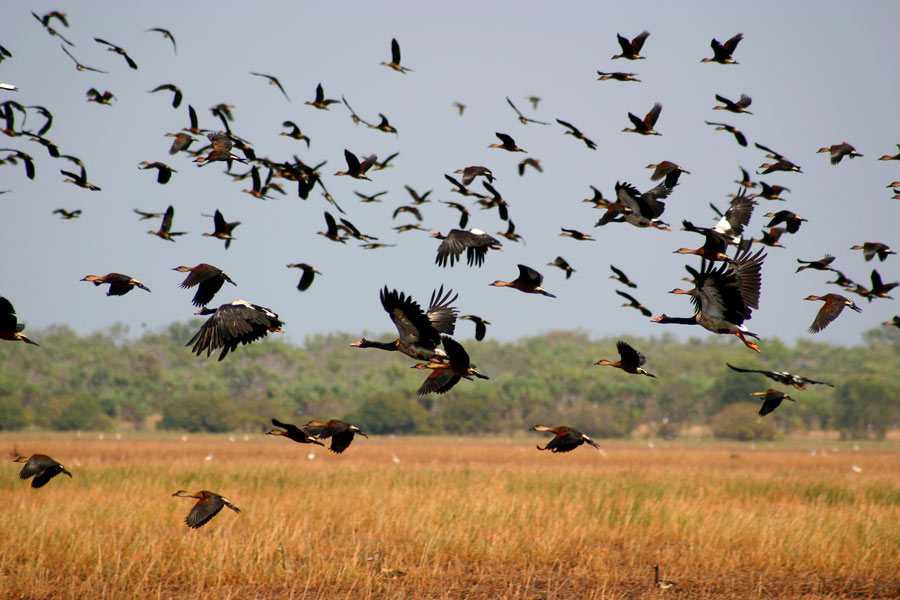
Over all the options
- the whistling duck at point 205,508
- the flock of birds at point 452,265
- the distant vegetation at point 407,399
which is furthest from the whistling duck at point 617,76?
the distant vegetation at point 407,399

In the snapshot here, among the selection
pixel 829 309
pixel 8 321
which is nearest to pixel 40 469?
pixel 8 321

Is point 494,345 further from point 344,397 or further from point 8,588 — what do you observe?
point 8,588

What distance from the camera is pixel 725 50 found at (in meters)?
10.1

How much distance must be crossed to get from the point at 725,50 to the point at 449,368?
5305 millimetres

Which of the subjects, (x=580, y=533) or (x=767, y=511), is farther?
(x=767, y=511)

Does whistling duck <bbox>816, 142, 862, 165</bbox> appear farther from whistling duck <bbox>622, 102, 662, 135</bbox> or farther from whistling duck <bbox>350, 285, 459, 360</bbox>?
whistling duck <bbox>350, 285, 459, 360</bbox>

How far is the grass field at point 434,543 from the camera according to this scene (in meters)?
11.2

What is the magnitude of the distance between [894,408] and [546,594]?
2484 inches

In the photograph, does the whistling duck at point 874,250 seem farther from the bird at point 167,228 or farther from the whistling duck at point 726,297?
the bird at point 167,228

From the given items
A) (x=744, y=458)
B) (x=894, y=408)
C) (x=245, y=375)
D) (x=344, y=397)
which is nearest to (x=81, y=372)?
(x=245, y=375)

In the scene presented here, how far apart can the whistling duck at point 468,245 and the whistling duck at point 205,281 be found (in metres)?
2.48

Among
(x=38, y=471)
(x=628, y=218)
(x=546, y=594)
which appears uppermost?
(x=628, y=218)

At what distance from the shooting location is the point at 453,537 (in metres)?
13.5

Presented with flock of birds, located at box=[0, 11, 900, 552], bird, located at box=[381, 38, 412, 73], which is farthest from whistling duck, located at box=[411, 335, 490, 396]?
bird, located at box=[381, 38, 412, 73]
